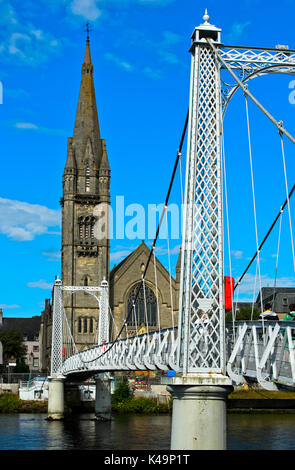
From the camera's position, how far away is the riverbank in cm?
6012

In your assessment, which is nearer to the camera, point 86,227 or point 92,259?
point 92,259

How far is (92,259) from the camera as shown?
76.9 metres

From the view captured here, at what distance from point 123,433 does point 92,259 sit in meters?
37.5

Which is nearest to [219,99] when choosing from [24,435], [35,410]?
[24,435]

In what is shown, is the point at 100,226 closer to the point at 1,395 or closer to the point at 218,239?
the point at 1,395

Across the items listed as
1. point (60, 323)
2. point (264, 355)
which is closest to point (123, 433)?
point (60, 323)

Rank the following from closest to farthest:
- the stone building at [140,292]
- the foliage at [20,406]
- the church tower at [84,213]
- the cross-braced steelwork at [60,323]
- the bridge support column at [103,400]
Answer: the bridge support column at [103,400] < the cross-braced steelwork at [60,323] < the foliage at [20,406] < the church tower at [84,213] < the stone building at [140,292]

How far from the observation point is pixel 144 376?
70.0 m

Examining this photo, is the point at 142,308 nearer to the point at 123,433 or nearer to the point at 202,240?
the point at 123,433

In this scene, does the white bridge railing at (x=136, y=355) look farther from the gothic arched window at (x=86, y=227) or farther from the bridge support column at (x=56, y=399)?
the gothic arched window at (x=86, y=227)

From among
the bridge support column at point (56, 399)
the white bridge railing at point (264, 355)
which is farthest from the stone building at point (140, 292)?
the white bridge railing at point (264, 355)

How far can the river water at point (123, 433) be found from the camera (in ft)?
111

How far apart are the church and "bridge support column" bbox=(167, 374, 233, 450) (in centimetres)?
5962

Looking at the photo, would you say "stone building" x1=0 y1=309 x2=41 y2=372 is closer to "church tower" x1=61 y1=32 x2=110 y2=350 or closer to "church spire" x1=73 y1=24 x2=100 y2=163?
"church tower" x1=61 y1=32 x2=110 y2=350
